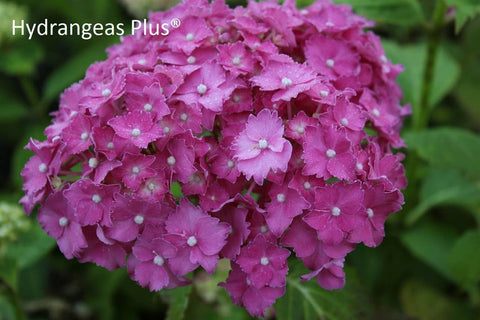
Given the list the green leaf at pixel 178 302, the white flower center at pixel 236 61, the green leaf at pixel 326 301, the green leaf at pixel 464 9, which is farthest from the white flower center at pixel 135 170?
the green leaf at pixel 464 9

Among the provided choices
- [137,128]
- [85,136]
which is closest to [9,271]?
[85,136]

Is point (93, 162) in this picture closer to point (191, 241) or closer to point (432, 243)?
point (191, 241)

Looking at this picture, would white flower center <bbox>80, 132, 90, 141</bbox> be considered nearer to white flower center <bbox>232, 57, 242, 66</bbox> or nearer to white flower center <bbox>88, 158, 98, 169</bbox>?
white flower center <bbox>88, 158, 98, 169</bbox>

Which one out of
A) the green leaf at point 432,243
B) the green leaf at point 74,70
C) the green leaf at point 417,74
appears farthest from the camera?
the green leaf at point 74,70

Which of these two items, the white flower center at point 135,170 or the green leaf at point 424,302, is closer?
the white flower center at point 135,170

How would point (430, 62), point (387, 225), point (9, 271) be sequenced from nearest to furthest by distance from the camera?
point (9, 271), point (430, 62), point (387, 225)

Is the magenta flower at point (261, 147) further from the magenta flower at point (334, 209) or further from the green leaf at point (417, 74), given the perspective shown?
the green leaf at point (417, 74)

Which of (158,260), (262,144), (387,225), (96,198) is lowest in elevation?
(387,225)

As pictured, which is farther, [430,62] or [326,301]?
[430,62]
